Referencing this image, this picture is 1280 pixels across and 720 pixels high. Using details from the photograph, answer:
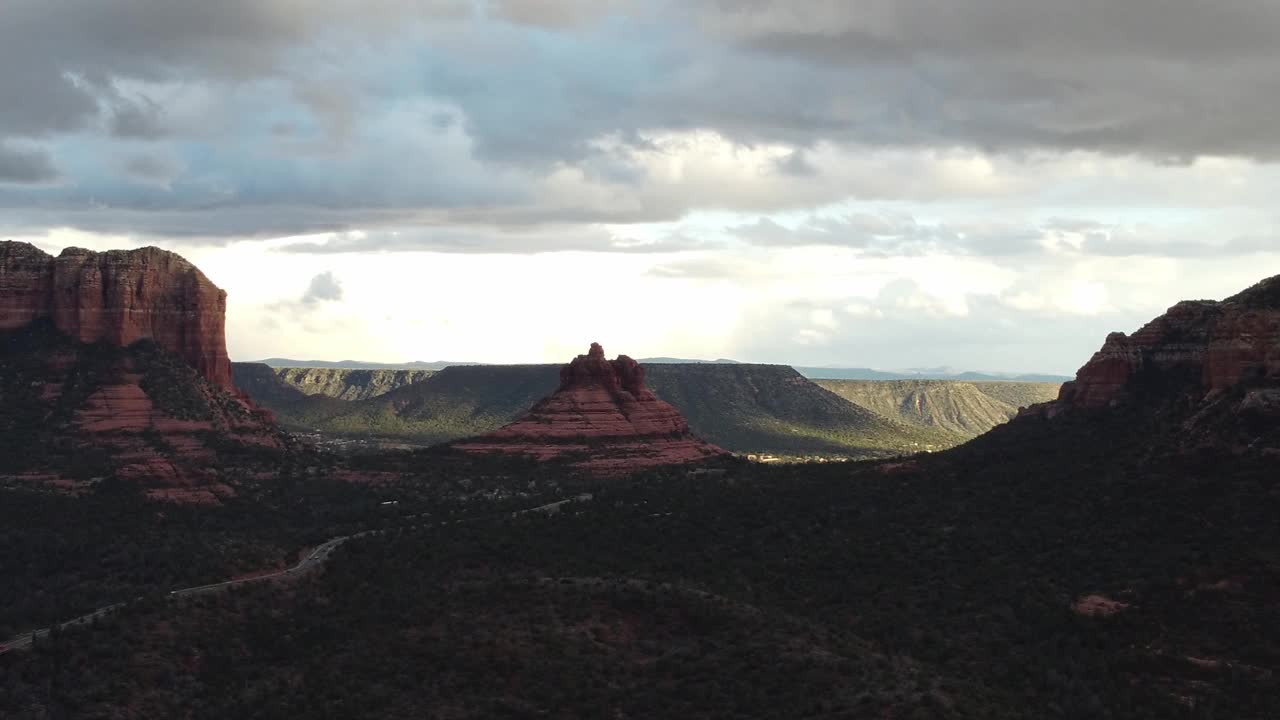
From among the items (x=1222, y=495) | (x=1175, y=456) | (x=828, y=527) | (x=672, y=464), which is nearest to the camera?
(x=1222, y=495)

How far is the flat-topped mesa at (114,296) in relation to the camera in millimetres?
139750

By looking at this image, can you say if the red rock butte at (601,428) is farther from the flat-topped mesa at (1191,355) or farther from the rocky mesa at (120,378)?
the flat-topped mesa at (1191,355)

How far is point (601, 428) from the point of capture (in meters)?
159

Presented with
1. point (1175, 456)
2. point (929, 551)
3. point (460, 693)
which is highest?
point (1175, 456)

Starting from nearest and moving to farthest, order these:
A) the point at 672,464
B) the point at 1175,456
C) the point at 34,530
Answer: the point at 1175,456 < the point at 34,530 < the point at 672,464

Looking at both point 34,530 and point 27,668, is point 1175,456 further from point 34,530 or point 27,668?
point 34,530

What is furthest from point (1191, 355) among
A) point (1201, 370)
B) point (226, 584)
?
point (226, 584)

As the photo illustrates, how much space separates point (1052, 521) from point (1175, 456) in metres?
8.21

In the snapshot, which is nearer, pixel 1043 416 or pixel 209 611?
pixel 209 611

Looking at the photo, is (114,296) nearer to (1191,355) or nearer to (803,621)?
(803,621)

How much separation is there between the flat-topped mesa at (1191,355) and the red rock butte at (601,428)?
48.5 m

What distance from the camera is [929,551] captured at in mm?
83062

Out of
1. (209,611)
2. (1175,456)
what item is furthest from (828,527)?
(209,611)

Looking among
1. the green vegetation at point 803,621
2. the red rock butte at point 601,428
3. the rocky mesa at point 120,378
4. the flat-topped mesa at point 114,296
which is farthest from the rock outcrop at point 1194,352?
the flat-topped mesa at point 114,296
